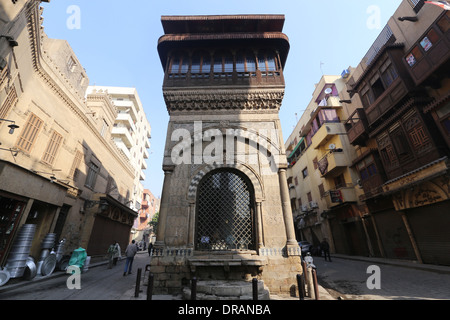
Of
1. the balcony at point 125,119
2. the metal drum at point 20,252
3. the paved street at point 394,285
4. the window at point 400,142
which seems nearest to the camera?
the paved street at point 394,285

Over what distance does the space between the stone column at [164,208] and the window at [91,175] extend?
10031 mm

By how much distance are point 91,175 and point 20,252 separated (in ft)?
26.3

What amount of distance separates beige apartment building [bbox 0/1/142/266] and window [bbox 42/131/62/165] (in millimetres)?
52

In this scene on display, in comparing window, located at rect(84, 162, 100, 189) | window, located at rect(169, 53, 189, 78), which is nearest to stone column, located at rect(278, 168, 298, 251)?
window, located at rect(169, 53, 189, 78)

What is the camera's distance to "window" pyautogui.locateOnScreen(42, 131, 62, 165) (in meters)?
10.4

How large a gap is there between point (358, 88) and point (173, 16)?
578 inches

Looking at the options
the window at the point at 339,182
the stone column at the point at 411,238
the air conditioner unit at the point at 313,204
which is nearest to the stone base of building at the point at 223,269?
the stone column at the point at 411,238

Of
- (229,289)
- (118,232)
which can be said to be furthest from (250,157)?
(118,232)

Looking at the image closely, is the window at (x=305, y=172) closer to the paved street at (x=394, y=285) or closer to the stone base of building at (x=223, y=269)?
the paved street at (x=394, y=285)

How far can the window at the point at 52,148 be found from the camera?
10367 millimetres

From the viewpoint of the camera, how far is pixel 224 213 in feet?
25.0

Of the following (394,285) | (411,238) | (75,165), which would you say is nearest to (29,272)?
(75,165)

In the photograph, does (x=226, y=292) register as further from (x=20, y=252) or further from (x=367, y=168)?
(x=367, y=168)

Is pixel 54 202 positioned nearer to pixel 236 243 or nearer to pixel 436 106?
pixel 236 243
